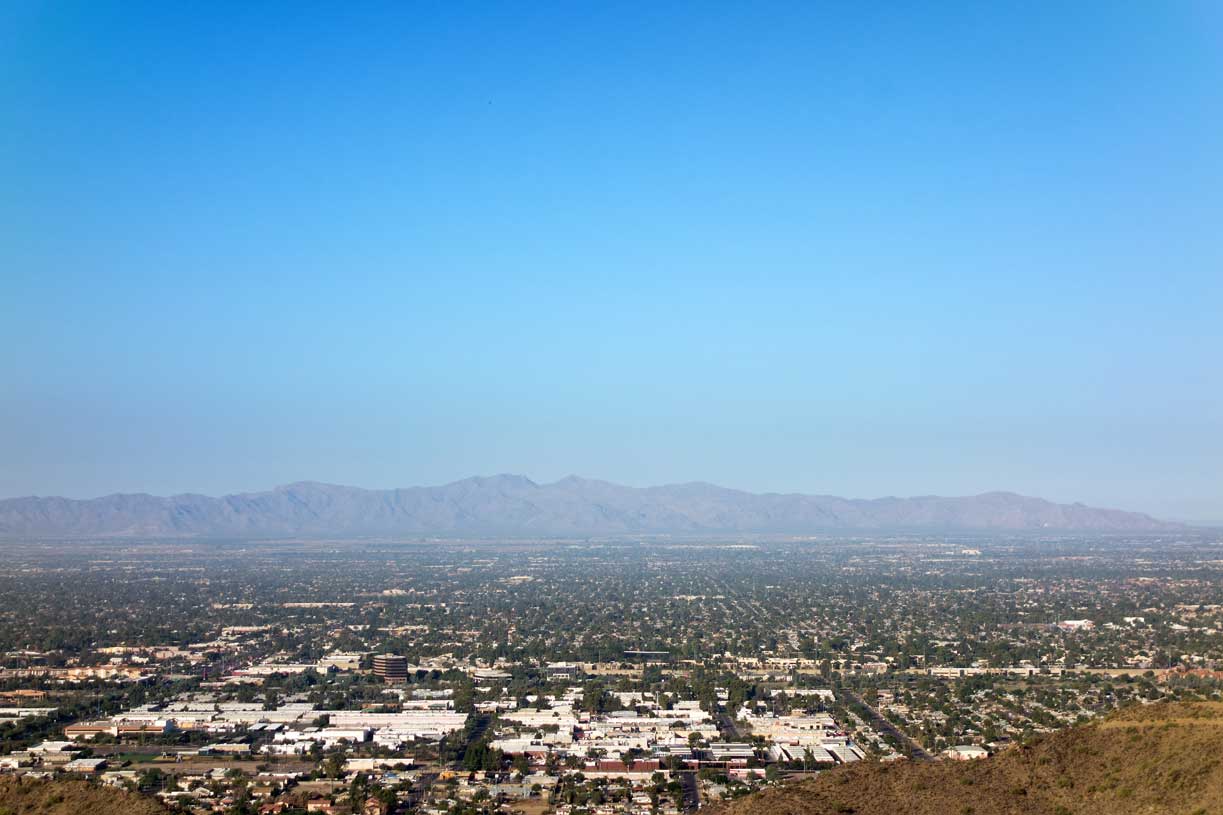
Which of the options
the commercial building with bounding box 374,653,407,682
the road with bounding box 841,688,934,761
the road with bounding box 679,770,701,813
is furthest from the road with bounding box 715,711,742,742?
the commercial building with bounding box 374,653,407,682

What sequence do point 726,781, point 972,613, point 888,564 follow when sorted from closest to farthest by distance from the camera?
point 726,781 → point 972,613 → point 888,564

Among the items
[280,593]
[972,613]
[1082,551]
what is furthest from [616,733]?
[1082,551]

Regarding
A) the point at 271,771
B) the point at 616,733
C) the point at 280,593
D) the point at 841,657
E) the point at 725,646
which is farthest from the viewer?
the point at 280,593

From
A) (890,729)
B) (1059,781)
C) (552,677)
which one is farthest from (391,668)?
(1059,781)

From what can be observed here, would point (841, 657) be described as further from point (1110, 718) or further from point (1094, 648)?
point (1110, 718)

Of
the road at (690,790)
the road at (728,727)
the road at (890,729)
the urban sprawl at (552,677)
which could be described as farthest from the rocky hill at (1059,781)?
the road at (728,727)

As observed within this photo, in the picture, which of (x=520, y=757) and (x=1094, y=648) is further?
(x=1094, y=648)
